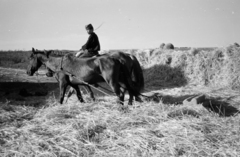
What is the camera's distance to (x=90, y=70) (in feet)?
20.6

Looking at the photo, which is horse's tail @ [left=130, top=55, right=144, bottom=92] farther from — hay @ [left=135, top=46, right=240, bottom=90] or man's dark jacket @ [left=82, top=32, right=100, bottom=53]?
hay @ [left=135, top=46, right=240, bottom=90]

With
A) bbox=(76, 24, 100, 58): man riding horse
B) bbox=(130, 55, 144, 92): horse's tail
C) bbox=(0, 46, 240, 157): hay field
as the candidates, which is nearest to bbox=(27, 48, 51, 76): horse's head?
bbox=(76, 24, 100, 58): man riding horse

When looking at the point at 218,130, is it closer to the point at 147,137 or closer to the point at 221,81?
the point at 147,137

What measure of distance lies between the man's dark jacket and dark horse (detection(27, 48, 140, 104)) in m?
1.16

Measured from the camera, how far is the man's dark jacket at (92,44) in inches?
317

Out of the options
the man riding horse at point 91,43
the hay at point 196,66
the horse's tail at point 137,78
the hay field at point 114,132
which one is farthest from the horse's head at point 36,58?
the hay at point 196,66

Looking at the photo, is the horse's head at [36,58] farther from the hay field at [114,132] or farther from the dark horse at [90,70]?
the hay field at [114,132]

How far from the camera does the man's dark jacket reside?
8.05 metres

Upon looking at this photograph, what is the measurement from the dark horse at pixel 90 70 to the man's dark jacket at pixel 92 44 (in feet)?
3.79

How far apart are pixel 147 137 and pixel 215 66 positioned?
10.1 meters

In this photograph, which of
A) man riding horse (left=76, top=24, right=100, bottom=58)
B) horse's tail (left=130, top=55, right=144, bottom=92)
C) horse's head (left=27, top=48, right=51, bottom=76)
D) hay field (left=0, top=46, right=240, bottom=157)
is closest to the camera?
hay field (left=0, top=46, right=240, bottom=157)

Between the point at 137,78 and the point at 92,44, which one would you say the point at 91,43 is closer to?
the point at 92,44

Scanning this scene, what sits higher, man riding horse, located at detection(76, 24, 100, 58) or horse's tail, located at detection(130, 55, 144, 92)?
man riding horse, located at detection(76, 24, 100, 58)

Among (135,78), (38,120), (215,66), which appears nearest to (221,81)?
(215,66)
